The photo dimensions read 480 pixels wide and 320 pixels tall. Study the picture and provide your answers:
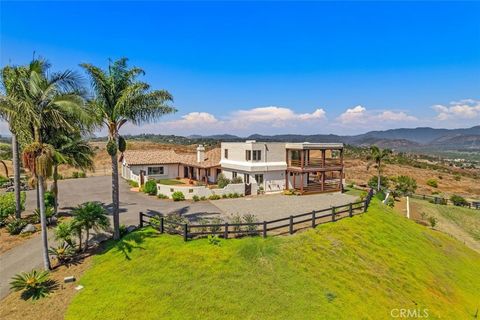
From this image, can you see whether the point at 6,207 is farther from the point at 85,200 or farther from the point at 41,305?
the point at 41,305

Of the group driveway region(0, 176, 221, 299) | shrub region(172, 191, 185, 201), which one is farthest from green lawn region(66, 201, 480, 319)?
shrub region(172, 191, 185, 201)

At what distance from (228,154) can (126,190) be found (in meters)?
13.0

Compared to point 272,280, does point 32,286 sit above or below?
above

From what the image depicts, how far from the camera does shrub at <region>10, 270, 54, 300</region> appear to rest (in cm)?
1202

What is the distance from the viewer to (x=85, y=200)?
93.7ft

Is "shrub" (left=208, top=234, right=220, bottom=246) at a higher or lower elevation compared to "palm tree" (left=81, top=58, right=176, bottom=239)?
lower

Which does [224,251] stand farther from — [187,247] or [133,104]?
[133,104]

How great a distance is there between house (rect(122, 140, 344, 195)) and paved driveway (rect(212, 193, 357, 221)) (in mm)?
2441

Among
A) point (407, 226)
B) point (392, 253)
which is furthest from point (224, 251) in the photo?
point (407, 226)

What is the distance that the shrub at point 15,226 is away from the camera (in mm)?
18375

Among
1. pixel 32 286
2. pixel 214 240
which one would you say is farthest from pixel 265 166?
pixel 32 286

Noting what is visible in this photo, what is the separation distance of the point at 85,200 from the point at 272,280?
22.9 meters

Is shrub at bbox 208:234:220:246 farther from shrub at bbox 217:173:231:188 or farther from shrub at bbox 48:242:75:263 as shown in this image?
shrub at bbox 217:173:231:188

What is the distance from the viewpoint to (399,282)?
1562 centimetres
